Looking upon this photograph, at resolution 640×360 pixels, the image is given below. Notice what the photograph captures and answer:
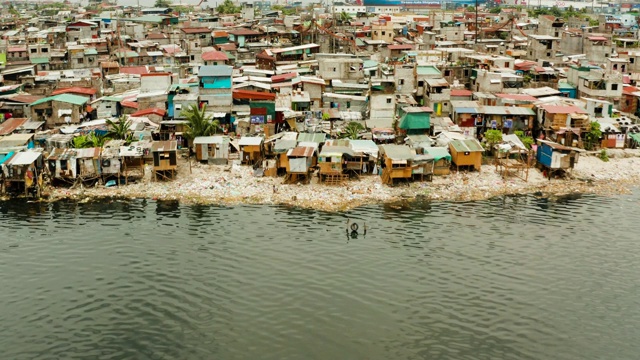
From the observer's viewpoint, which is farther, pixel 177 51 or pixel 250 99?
pixel 177 51

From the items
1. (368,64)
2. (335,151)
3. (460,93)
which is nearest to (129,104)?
(335,151)

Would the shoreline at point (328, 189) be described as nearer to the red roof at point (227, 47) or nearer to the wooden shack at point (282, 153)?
the wooden shack at point (282, 153)

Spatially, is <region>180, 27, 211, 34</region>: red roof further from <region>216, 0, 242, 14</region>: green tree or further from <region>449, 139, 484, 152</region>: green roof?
<region>449, 139, 484, 152</region>: green roof

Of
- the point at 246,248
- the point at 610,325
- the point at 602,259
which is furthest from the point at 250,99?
the point at 610,325

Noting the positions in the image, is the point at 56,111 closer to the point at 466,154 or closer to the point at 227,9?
the point at 466,154

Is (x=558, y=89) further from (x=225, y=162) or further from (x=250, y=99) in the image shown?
(x=225, y=162)
